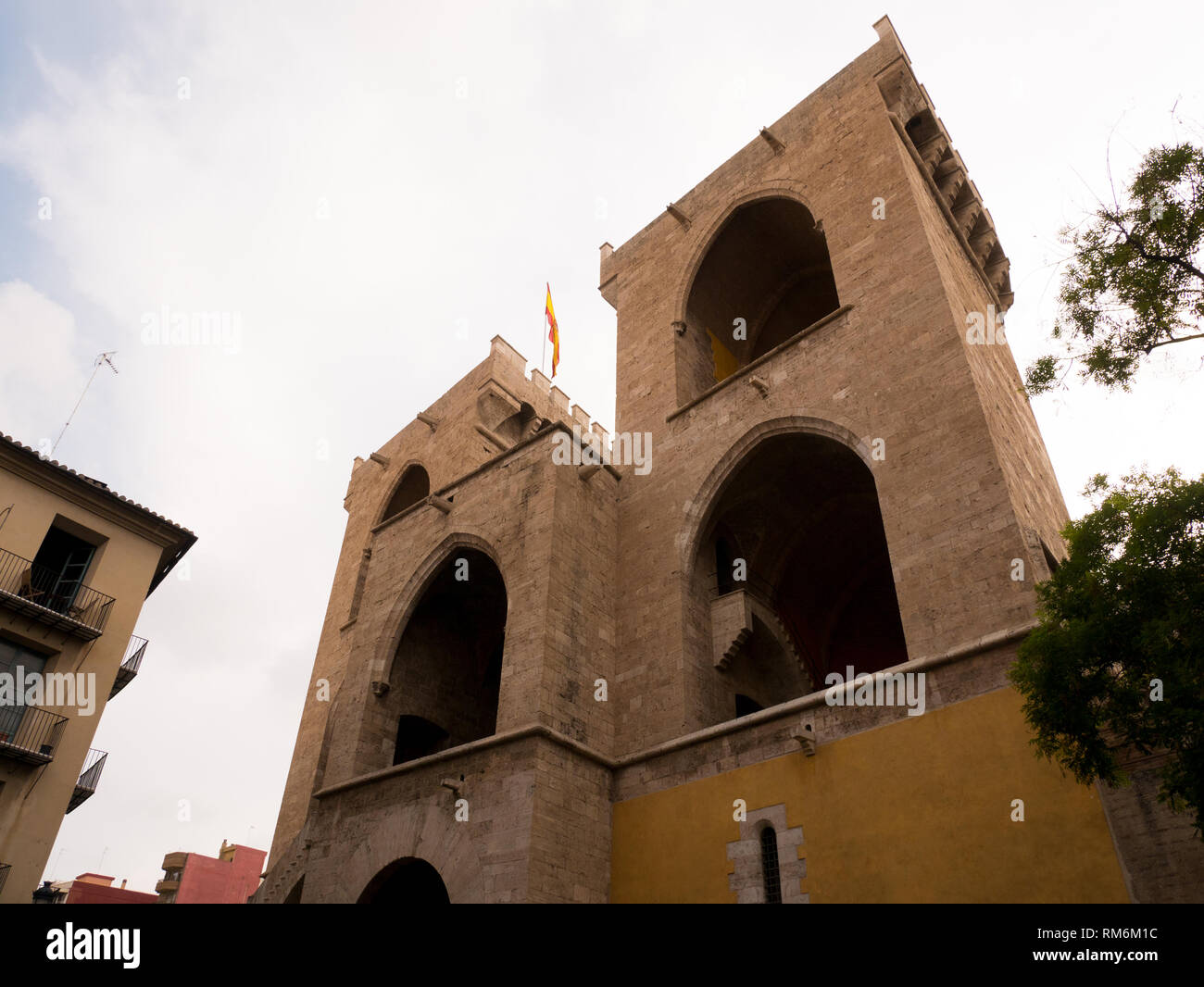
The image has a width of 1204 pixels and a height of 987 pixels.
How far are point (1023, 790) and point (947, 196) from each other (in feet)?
36.6

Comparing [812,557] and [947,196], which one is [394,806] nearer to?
[812,557]

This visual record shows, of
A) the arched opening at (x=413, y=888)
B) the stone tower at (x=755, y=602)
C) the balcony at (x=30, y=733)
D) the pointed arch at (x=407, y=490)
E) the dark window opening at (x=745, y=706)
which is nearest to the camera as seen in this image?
the stone tower at (x=755, y=602)

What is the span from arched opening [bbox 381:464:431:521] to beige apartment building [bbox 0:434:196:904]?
5880 millimetres

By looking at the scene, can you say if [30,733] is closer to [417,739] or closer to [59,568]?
[59,568]

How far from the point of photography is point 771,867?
8875mm

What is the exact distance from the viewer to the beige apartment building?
12398 millimetres

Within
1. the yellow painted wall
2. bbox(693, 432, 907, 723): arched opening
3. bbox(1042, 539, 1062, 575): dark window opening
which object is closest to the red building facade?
bbox(693, 432, 907, 723): arched opening

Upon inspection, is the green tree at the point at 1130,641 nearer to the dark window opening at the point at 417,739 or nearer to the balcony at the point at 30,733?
the dark window opening at the point at 417,739

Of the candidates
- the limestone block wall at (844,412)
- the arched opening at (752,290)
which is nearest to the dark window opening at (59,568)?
the limestone block wall at (844,412)

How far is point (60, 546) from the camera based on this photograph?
49.0ft

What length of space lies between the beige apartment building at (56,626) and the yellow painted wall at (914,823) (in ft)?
29.0

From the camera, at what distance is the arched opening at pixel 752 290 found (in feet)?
50.3

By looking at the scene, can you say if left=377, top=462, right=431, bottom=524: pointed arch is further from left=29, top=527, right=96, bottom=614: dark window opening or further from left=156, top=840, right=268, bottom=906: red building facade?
left=156, top=840, right=268, bottom=906: red building facade
